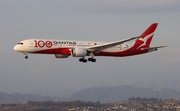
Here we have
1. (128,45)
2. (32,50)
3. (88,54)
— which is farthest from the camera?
(128,45)

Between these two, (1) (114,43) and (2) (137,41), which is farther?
(2) (137,41)

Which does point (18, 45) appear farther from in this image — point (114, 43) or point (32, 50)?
point (114, 43)

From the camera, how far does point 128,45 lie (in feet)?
310

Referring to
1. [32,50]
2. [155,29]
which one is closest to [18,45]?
[32,50]

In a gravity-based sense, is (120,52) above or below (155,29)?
below

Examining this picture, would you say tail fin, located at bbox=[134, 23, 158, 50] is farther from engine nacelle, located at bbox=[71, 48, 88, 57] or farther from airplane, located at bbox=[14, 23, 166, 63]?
engine nacelle, located at bbox=[71, 48, 88, 57]

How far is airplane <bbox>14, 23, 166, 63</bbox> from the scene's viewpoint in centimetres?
8281

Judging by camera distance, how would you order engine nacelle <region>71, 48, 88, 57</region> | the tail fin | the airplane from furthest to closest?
1. the tail fin
2. engine nacelle <region>71, 48, 88, 57</region>
3. the airplane

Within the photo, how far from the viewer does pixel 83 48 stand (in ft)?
284

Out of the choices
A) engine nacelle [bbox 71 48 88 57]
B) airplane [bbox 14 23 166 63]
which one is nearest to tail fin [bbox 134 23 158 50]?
airplane [bbox 14 23 166 63]

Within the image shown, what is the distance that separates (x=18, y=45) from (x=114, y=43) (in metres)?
18.0

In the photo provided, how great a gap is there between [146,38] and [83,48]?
1790 centimetres

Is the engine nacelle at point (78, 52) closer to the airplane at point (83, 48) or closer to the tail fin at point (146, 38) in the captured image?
the airplane at point (83, 48)

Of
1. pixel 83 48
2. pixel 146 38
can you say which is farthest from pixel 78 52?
pixel 146 38
